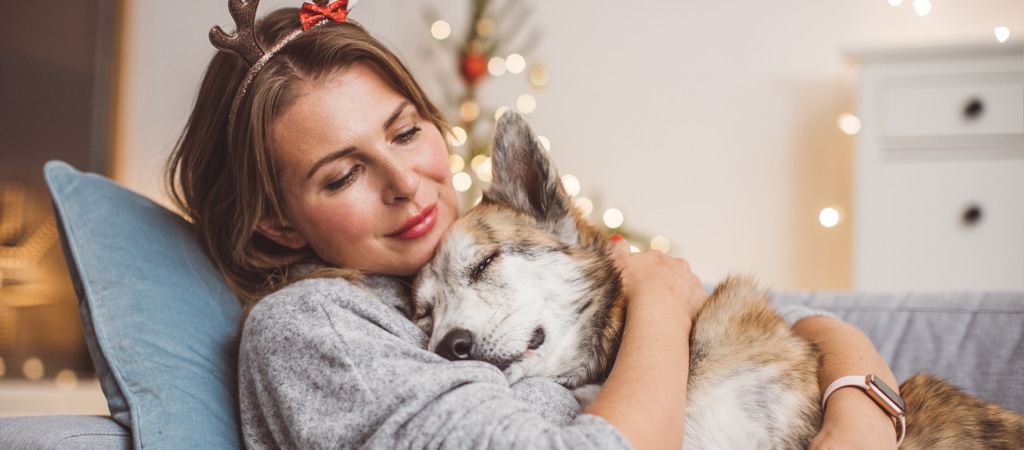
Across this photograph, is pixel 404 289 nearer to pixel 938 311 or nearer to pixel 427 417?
pixel 427 417

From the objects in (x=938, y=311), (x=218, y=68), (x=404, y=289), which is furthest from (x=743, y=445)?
(x=218, y=68)

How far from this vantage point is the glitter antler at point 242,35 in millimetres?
1295

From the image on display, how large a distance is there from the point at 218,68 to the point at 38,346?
3416 mm

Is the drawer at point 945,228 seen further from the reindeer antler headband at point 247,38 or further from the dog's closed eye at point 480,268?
the reindeer antler headband at point 247,38

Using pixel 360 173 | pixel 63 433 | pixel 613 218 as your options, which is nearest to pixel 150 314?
pixel 63 433

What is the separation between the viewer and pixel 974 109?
281 cm

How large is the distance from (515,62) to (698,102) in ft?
3.93

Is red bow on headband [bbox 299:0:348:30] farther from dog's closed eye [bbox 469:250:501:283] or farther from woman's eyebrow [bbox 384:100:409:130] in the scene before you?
dog's closed eye [bbox 469:250:501:283]

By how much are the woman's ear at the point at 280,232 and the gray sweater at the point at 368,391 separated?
0.99 feet

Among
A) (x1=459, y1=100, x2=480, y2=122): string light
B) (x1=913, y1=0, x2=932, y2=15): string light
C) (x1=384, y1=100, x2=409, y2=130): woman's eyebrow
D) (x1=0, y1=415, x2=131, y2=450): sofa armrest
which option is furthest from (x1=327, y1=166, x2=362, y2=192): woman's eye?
(x1=913, y1=0, x2=932, y2=15): string light

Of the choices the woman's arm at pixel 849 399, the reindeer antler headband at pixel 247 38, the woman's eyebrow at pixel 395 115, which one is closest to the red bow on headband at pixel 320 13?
the reindeer antler headband at pixel 247 38

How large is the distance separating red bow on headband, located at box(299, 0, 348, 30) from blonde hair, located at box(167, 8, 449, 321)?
0.08 ft

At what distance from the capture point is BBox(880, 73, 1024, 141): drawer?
2754 millimetres

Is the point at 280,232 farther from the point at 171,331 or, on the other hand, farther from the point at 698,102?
the point at 698,102
